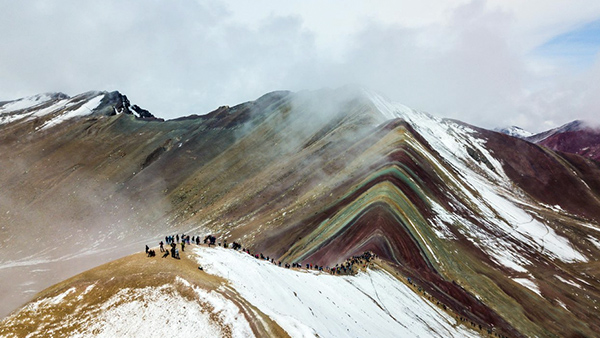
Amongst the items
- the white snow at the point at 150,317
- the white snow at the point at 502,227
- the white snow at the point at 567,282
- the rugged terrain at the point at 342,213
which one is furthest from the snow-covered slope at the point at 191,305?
the white snow at the point at 567,282

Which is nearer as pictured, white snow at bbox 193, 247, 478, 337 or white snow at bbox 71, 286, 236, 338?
white snow at bbox 71, 286, 236, 338

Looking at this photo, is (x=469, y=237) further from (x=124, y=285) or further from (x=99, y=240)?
(x=99, y=240)

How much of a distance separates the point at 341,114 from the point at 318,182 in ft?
239

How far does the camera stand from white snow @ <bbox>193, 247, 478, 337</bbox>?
32.2m

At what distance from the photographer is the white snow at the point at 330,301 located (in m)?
32.2

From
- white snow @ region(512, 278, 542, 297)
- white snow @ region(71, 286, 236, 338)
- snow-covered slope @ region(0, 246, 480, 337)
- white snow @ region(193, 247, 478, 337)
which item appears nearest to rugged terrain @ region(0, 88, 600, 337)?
white snow @ region(512, 278, 542, 297)

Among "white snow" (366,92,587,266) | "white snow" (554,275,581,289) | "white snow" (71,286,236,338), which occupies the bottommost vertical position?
"white snow" (554,275,581,289)

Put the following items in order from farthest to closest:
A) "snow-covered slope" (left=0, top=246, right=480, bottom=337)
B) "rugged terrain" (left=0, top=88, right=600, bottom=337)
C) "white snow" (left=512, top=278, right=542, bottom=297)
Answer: "white snow" (left=512, top=278, right=542, bottom=297) < "rugged terrain" (left=0, top=88, right=600, bottom=337) < "snow-covered slope" (left=0, top=246, right=480, bottom=337)

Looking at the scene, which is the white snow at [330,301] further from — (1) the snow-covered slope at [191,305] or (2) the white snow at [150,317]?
(2) the white snow at [150,317]

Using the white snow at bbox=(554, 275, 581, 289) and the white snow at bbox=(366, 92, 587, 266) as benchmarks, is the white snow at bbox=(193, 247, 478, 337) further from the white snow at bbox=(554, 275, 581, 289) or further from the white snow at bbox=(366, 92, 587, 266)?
the white snow at bbox=(554, 275, 581, 289)

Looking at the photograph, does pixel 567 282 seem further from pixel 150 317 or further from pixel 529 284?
pixel 150 317

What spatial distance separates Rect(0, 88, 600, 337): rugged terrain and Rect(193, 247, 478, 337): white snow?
87.2 inches

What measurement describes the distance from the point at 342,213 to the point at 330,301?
4295 cm

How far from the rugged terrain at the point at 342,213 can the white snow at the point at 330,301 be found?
2215 mm
